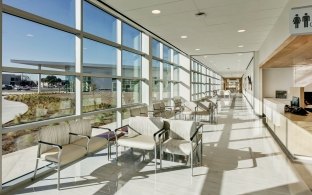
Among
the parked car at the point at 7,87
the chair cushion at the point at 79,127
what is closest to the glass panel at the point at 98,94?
the chair cushion at the point at 79,127

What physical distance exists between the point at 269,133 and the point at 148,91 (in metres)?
3.89

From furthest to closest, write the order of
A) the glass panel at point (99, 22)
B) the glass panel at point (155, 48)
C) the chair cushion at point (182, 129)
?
the glass panel at point (155, 48), the glass panel at point (99, 22), the chair cushion at point (182, 129)

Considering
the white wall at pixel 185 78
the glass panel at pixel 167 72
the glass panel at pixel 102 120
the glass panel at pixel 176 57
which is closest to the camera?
the glass panel at pixel 102 120

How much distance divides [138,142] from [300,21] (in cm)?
327

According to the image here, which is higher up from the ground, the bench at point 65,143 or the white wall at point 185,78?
the white wall at point 185,78

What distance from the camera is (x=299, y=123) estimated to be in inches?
136

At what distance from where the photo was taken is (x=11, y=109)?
9.10 ft

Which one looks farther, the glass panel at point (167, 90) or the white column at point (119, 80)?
the glass panel at point (167, 90)

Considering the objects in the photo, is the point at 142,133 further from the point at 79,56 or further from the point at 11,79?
the point at 11,79

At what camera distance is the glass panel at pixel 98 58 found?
403 centimetres

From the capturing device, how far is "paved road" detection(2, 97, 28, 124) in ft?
8.60

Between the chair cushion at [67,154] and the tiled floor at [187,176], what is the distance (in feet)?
1.23

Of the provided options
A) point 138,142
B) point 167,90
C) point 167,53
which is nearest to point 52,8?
point 138,142

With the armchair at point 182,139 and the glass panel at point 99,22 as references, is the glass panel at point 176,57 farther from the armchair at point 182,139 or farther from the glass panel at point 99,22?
the armchair at point 182,139
